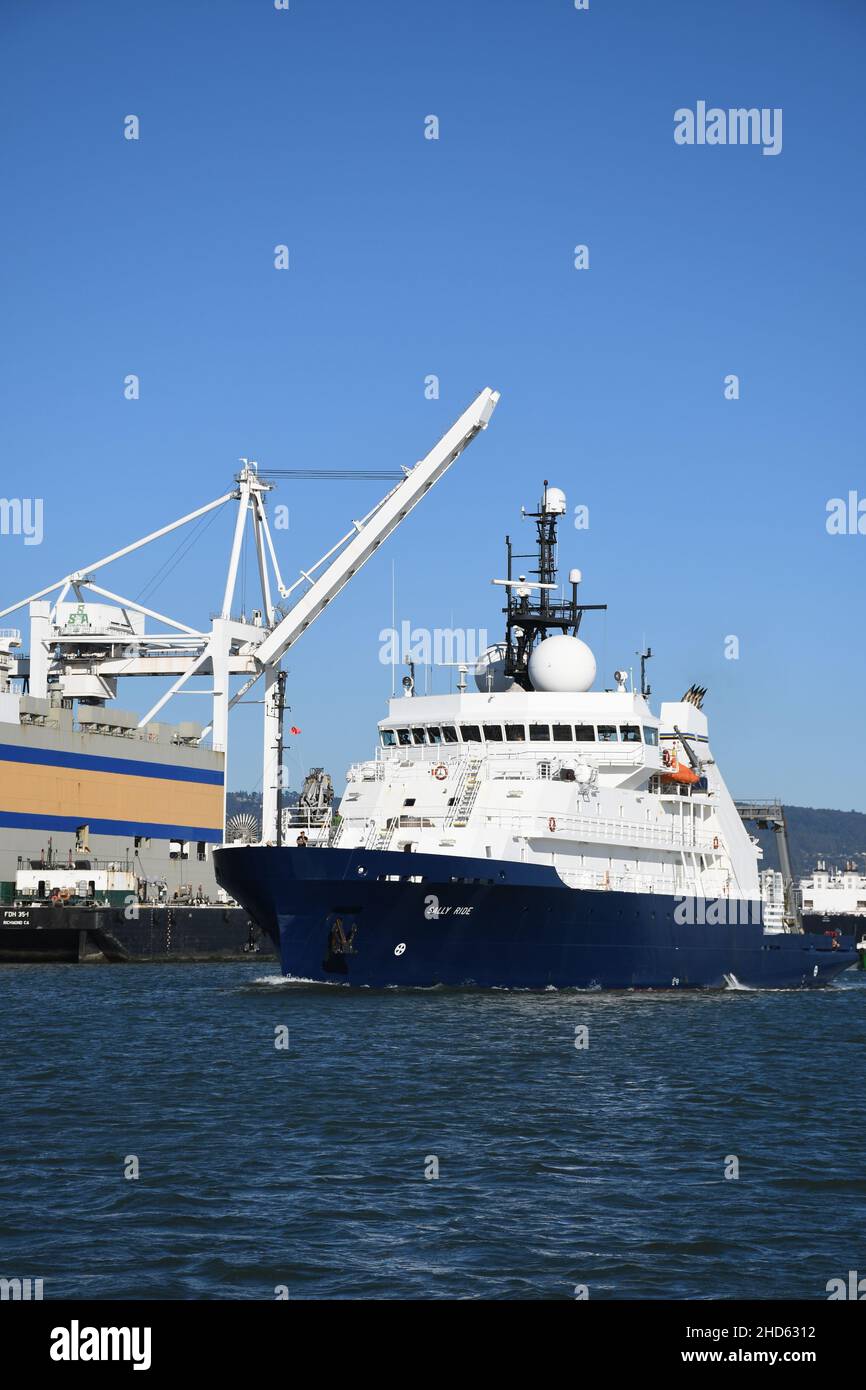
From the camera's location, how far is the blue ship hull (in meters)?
36.8

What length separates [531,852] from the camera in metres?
39.6

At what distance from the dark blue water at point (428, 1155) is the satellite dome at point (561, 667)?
12.4 metres

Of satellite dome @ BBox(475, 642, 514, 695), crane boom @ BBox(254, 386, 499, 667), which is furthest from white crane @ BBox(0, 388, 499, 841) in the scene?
satellite dome @ BBox(475, 642, 514, 695)

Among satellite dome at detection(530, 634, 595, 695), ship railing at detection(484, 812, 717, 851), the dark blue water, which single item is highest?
satellite dome at detection(530, 634, 595, 695)

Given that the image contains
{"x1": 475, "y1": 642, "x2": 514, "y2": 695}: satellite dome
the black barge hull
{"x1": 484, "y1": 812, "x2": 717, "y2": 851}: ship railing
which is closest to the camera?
{"x1": 484, "y1": 812, "x2": 717, "y2": 851}: ship railing

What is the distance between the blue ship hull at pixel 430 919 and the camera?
3678 centimetres

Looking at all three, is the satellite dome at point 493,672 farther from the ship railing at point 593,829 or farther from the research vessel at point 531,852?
the ship railing at point 593,829

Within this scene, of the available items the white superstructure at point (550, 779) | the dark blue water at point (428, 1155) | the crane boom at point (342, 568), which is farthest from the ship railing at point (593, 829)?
the crane boom at point (342, 568)

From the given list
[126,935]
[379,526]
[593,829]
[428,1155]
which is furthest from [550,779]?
[379,526]

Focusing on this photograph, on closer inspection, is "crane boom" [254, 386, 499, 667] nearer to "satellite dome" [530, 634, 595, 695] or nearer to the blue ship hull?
"satellite dome" [530, 634, 595, 695]

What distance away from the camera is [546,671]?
1794 inches

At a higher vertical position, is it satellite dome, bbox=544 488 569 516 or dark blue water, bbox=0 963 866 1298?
satellite dome, bbox=544 488 569 516

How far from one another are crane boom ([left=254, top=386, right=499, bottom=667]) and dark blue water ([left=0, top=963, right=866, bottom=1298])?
4507 cm

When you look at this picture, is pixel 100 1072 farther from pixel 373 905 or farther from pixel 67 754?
pixel 67 754
